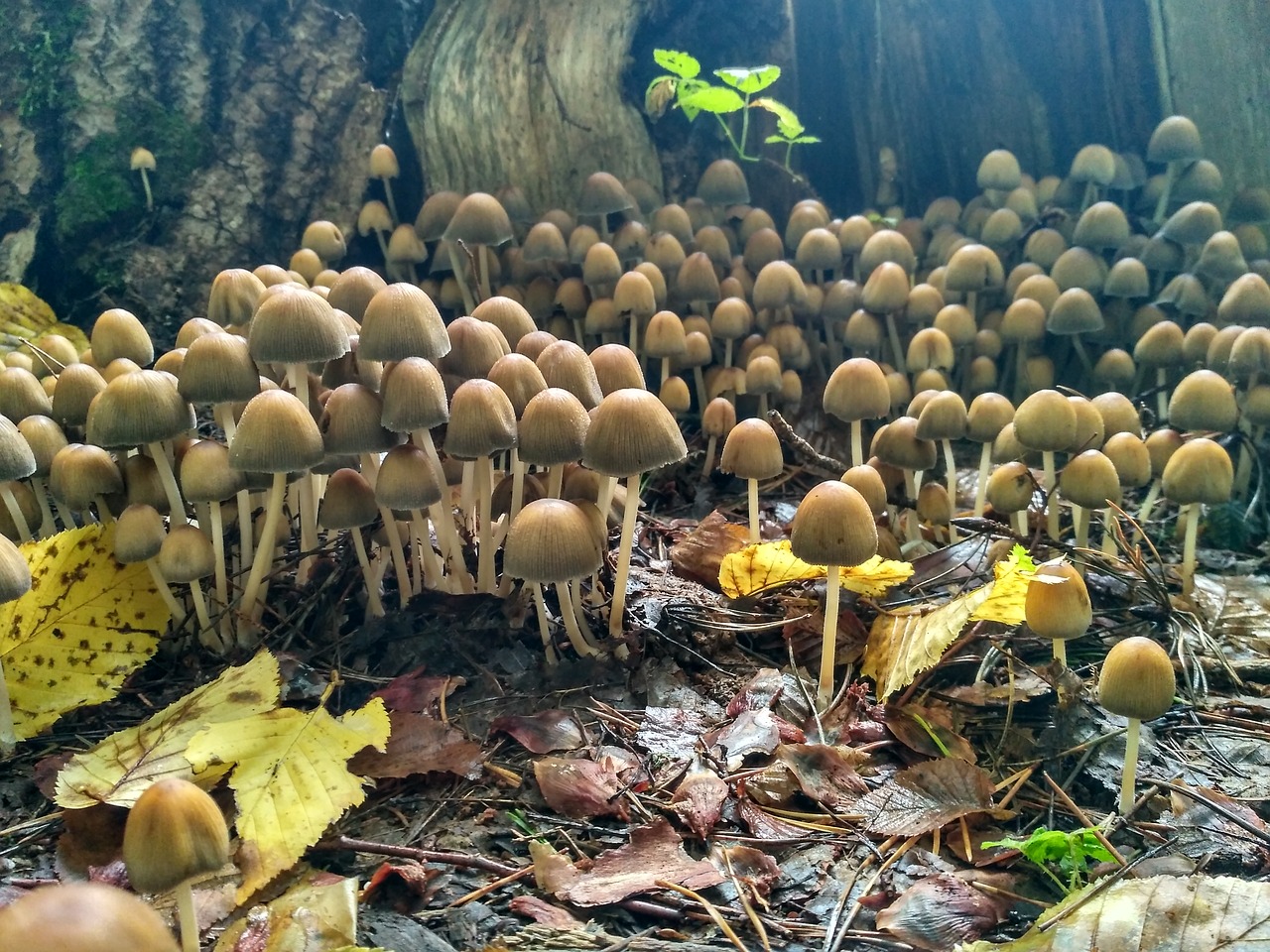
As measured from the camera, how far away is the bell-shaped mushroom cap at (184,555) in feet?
7.35

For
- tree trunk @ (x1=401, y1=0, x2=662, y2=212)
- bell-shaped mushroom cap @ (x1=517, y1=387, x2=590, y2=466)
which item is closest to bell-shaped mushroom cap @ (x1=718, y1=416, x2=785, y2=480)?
bell-shaped mushroom cap @ (x1=517, y1=387, x2=590, y2=466)

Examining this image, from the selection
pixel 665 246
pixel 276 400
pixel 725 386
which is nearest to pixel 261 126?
pixel 665 246

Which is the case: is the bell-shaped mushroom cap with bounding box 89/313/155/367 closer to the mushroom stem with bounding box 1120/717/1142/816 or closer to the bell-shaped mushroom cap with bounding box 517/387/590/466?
the bell-shaped mushroom cap with bounding box 517/387/590/466

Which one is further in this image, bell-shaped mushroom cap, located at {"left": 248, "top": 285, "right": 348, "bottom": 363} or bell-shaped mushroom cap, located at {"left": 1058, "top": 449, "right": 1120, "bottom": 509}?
bell-shaped mushroom cap, located at {"left": 1058, "top": 449, "right": 1120, "bottom": 509}

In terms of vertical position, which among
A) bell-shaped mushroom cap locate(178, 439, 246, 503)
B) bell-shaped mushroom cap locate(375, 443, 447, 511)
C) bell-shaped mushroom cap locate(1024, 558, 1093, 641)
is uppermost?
bell-shaped mushroom cap locate(178, 439, 246, 503)

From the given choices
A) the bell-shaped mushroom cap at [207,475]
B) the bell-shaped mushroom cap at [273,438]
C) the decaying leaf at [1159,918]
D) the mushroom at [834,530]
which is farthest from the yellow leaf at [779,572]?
the bell-shaped mushroom cap at [207,475]

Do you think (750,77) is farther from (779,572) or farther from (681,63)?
(779,572)

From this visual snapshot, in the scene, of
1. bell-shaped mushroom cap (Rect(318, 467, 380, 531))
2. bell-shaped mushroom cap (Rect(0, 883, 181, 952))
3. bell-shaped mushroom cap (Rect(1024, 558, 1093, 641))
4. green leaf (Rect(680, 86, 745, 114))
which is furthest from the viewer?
green leaf (Rect(680, 86, 745, 114))

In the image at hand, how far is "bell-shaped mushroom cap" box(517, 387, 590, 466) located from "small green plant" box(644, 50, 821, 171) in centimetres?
247

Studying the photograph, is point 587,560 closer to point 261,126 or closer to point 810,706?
point 810,706

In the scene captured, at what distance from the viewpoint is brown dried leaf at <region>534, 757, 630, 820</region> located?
73.8 inches

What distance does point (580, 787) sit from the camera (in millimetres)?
1912

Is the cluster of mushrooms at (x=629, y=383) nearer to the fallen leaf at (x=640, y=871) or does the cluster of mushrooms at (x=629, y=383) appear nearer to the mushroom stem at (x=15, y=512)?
the mushroom stem at (x=15, y=512)

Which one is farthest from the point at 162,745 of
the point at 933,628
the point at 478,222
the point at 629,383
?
the point at 478,222
